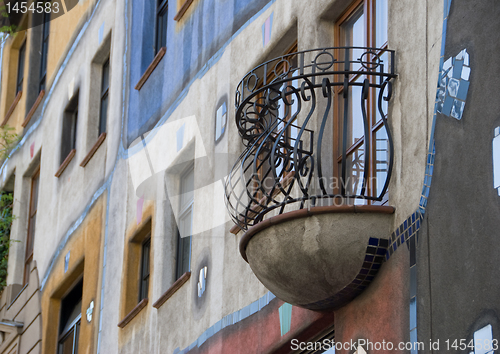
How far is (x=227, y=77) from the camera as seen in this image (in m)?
11.6

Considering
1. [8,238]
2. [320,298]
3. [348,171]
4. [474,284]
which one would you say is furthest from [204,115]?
[8,238]

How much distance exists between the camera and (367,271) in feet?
24.6

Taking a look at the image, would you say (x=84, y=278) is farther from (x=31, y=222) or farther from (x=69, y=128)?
(x=31, y=222)

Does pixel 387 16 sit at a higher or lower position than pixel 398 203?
higher

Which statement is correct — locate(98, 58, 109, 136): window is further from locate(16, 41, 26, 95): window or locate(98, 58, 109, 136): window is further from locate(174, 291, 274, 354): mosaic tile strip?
locate(174, 291, 274, 354): mosaic tile strip

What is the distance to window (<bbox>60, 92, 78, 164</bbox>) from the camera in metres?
18.3

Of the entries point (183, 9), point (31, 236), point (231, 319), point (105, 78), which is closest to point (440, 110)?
point (231, 319)

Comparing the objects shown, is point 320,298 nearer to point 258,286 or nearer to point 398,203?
point 398,203

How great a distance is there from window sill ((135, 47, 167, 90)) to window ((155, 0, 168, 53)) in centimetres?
71

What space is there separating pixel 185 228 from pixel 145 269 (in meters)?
1.47

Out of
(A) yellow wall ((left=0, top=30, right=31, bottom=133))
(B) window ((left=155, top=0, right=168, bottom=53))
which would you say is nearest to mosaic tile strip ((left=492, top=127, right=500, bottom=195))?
(B) window ((left=155, top=0, right=168, bottom=53))

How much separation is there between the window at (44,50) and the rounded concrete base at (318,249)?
14386 mm

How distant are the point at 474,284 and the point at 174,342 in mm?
5939

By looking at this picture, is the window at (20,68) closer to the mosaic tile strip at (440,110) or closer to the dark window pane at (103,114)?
the dark window pane at (103,114)
